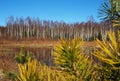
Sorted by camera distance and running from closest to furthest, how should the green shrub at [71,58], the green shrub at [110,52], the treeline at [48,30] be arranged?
the green shrub at [110,52]
the green shrub at [71,58]
the treeline at [48,30]

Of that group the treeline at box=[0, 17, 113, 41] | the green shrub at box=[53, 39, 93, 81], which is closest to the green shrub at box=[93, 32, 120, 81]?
the green shrub at box=[53, 39, 93, 81]

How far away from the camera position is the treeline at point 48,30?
104 m

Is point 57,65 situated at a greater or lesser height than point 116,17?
lesser

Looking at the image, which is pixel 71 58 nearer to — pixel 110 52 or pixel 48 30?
pixel 110 52

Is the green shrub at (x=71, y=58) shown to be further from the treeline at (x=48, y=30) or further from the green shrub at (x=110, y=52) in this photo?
the treeline at (x=48, y=30)

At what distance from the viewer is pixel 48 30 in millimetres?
109125

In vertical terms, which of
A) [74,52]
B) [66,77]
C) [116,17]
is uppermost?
[116,17]

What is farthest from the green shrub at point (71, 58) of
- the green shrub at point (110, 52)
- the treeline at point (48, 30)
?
the treeline at point (48, 30)

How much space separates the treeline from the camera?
4084 inches

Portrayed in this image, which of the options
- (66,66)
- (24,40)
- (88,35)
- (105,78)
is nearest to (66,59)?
(66,66)

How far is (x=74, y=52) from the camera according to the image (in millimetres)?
1691

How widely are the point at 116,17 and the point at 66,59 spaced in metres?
0.40

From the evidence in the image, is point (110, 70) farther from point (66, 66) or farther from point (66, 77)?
point (66, 66)

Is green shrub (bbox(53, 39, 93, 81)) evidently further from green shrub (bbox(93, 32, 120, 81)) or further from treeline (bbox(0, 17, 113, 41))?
treeline (bbox(0, 17, 113, 41))
